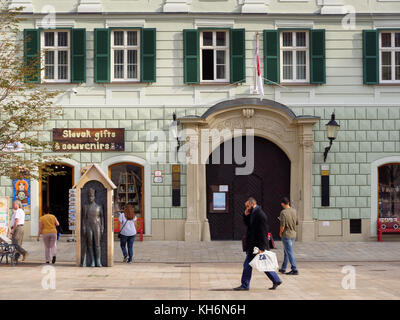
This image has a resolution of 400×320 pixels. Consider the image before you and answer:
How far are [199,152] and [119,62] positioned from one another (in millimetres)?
4023

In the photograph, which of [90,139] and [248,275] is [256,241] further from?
[90,139]

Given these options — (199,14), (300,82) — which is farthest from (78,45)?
(300,82)

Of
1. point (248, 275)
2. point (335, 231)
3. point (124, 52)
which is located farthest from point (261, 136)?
point (248, 275)

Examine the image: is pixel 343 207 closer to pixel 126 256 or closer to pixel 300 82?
pixel 300 82

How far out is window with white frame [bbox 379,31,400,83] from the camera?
23562 mm

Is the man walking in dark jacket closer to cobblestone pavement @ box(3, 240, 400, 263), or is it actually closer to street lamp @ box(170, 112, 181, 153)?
cobblestone pavement @ box(3, 240, 400, 263)

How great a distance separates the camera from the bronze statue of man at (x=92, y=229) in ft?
55.8

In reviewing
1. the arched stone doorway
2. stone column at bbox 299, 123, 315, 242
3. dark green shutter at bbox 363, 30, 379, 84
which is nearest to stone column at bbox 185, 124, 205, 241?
the arched stone doorway

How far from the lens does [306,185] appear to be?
2311 cm

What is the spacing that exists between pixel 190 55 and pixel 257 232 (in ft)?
37.5

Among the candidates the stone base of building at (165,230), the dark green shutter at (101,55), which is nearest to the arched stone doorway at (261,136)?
the stone base of building at (165,230)

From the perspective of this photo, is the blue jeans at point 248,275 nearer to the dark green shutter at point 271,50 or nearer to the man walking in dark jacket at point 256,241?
the man walking in dark jacket at point 256,241

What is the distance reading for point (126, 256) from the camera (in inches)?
714

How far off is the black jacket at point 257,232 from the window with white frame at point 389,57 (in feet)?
40.6
